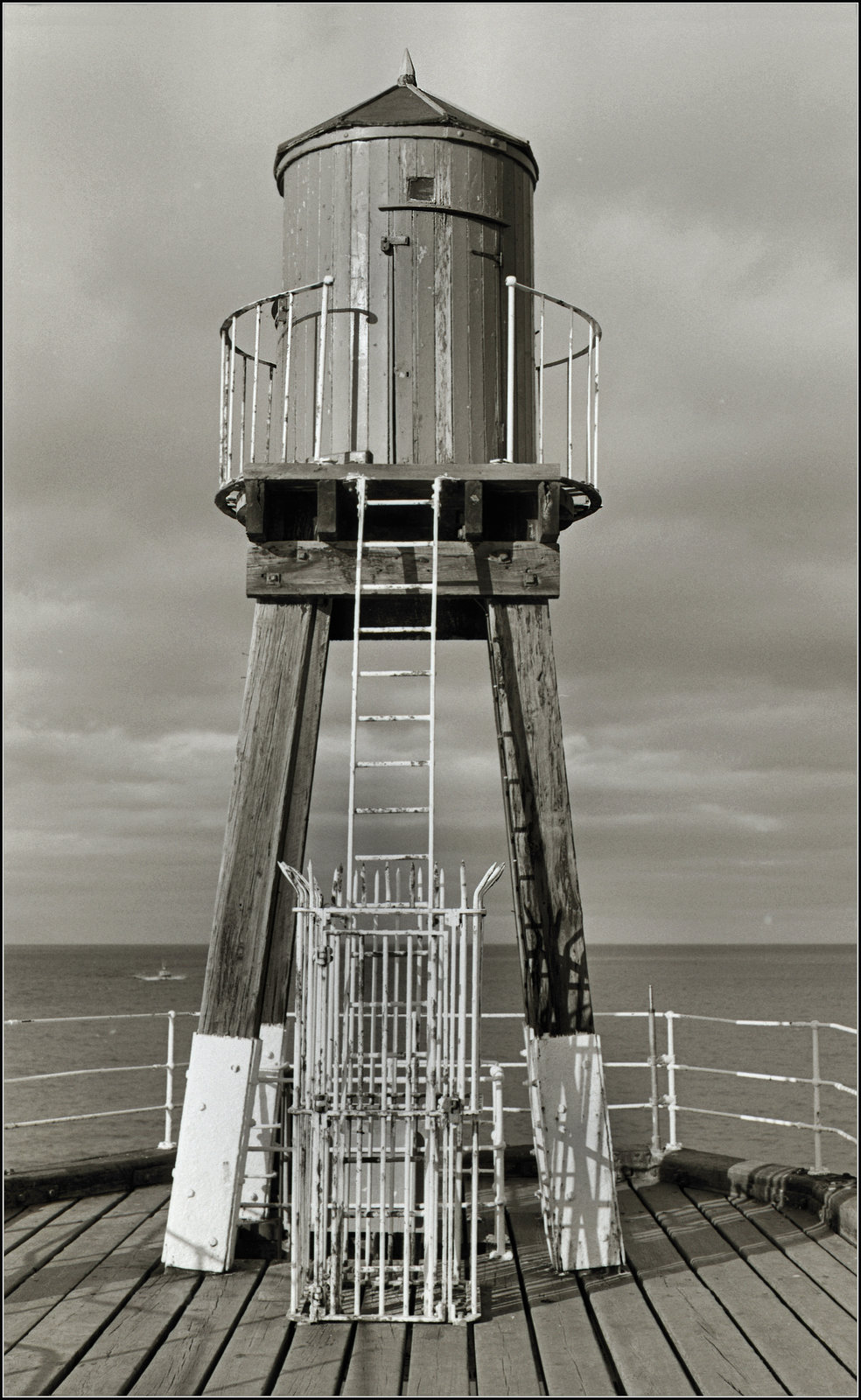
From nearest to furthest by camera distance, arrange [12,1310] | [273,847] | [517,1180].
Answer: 1. [12,1310]
2. [273,847]
3. [517,1180]

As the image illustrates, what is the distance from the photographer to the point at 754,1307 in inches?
258

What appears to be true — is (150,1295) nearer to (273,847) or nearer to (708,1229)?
(273,847)

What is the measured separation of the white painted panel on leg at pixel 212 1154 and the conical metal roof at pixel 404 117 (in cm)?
607

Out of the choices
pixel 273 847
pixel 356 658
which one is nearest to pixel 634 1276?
pixel 273 847

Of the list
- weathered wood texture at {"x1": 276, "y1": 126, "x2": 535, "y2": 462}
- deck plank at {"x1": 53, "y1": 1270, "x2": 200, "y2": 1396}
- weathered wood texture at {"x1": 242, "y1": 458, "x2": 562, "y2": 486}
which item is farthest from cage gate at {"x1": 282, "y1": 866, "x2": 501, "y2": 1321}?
weathered wood texture at {"x1": 276, "y1": 126, "x2": 535, "y2": 462}

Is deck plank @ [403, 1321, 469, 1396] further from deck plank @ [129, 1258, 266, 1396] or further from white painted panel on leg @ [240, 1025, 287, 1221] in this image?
white painted panel on leg @ [240, 1025, 287, 1221]

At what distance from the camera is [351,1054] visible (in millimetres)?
7098

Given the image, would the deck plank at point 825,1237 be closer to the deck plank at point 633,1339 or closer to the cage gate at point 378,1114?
the deck plank at point 633,1339

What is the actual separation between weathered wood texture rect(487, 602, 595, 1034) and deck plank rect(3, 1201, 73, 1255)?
343cm

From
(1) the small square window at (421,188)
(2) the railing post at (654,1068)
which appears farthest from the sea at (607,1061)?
(1) the small square window at (421,188)

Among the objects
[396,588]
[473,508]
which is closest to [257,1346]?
[396,588]

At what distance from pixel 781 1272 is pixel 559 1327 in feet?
5.10

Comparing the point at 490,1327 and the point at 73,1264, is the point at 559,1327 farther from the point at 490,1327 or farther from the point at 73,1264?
the point at 73,1264

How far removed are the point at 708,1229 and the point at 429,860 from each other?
11.0 ft
